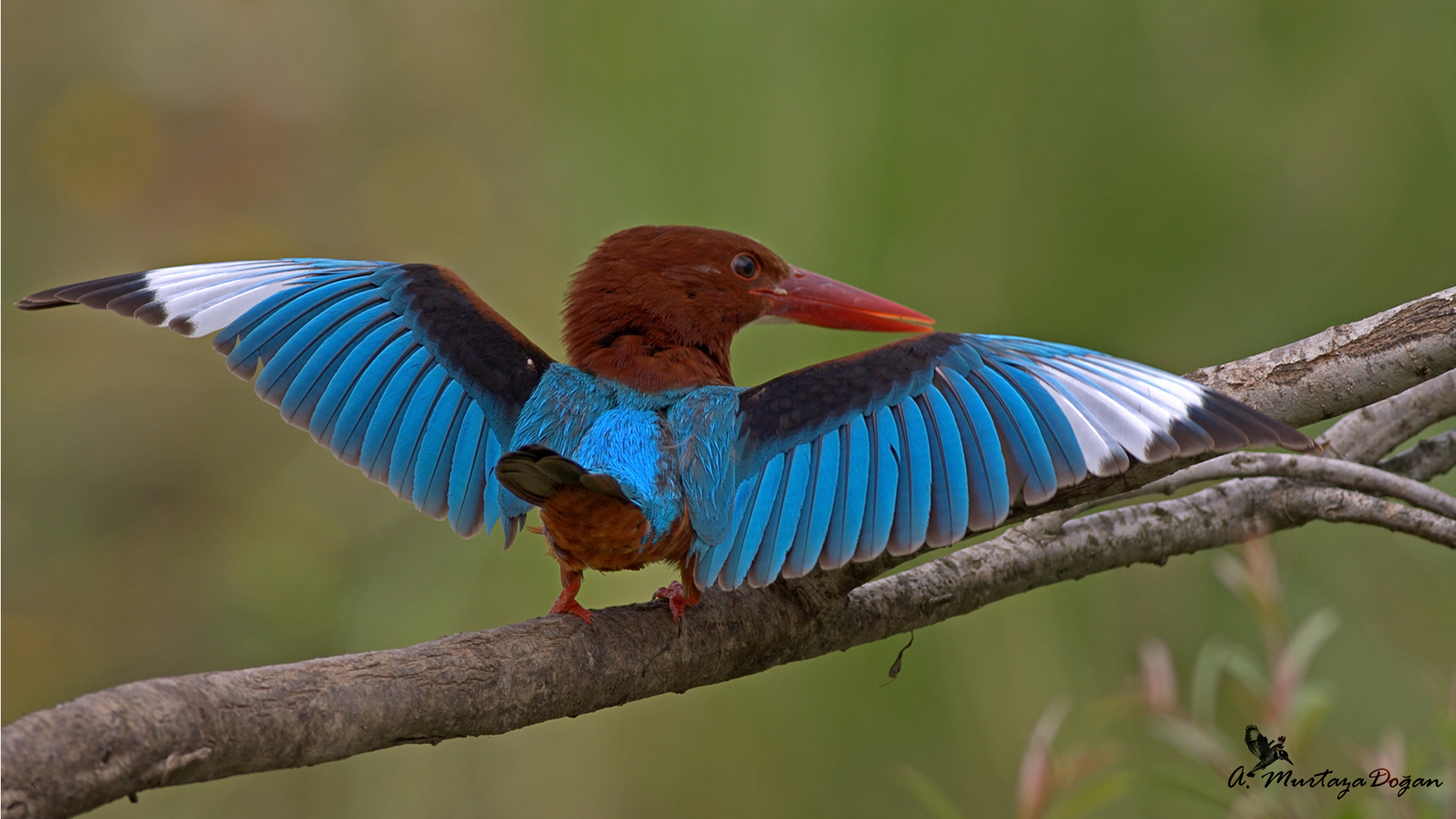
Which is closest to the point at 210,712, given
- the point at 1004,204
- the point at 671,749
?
the point at 671,749

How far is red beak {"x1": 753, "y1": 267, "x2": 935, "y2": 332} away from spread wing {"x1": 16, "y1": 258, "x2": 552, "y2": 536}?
45cm

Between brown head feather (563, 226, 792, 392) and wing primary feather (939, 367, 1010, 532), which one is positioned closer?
wing primary feather (939, 367, 1010, 532)

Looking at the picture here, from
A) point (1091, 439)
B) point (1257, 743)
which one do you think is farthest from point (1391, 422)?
point (1091, 439)

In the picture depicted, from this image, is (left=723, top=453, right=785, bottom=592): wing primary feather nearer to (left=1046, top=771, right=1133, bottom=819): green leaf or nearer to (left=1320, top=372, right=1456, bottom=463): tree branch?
(left=1046, top=771, right=1133, bottom=819): green leaf

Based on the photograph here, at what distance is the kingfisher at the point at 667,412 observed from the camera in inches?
44.6

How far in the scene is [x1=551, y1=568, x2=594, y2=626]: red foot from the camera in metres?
1.16

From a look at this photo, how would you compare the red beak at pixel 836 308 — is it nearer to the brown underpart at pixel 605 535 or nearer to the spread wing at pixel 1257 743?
the brown underpart at pixel 605 535

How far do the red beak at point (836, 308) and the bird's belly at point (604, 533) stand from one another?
0.54 meters

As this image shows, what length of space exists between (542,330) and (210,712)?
1.87 meters

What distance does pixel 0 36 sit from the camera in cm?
281

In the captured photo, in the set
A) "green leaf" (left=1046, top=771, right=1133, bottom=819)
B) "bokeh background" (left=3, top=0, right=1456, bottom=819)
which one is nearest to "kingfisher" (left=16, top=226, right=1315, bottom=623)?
"green leaf" (left=1046, top=771, right=1133, bottom=819)

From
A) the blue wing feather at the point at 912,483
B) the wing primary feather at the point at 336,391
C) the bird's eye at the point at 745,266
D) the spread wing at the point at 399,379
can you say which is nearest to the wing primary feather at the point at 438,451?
the spread wing at the point at 399,379

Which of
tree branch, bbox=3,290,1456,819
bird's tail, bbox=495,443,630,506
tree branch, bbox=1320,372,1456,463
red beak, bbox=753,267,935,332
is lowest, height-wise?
tree branch, bbox=3,290,1456,819
